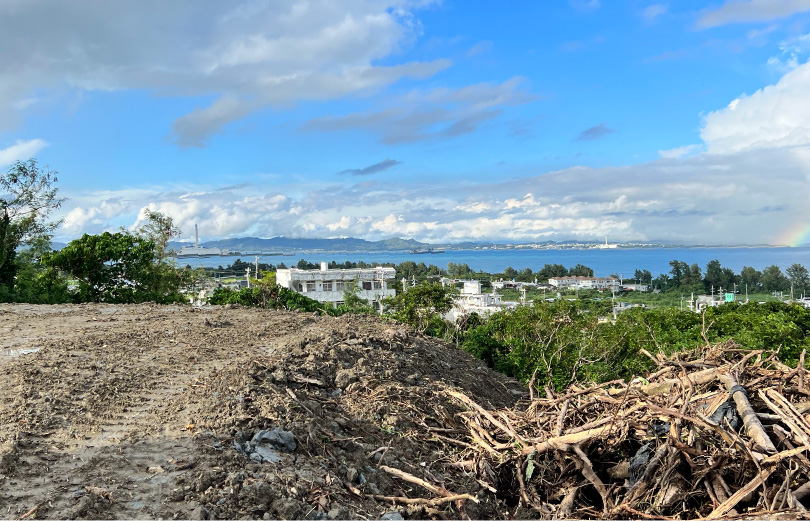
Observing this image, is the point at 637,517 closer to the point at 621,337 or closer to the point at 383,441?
the point at 383,441

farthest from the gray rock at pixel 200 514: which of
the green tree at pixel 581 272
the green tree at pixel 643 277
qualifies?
the green tree at pixel 581 272

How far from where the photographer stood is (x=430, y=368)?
7.54 metres

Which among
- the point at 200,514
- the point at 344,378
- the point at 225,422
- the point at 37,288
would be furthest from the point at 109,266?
the point at 200,514

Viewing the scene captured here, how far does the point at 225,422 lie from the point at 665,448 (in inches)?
133

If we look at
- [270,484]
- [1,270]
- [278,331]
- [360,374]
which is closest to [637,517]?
[270,484]

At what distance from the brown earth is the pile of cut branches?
1.33ft

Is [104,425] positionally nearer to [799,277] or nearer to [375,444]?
[375,444]

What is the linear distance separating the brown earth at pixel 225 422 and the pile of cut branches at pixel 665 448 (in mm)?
407

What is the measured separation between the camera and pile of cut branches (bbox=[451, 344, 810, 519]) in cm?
371

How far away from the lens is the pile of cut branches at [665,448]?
12.2 feet

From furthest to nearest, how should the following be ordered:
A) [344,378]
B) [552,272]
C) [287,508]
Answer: [552,272] < [344,378] < [287,508]

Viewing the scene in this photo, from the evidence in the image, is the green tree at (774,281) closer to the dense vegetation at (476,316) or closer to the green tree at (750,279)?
the green tree at (750,279)

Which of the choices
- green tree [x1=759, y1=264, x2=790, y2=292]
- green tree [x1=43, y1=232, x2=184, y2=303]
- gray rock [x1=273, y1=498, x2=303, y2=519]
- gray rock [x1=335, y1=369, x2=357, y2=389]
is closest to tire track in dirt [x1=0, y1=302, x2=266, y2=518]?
gray rock [x1=273, y1=498, x2=303, y2=519]

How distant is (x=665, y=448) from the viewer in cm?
402
